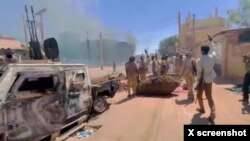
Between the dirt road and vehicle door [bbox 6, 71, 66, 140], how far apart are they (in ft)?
2.89

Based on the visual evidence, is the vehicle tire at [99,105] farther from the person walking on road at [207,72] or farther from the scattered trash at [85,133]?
the person walking on road at [207,72]

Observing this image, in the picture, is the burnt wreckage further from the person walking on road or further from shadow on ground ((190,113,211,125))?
the person walking on road

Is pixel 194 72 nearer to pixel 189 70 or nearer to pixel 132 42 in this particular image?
pixel 189 70

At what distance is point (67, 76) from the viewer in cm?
680

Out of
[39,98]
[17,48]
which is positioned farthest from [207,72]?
[17,48]

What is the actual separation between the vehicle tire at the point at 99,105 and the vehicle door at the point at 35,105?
7.37ft

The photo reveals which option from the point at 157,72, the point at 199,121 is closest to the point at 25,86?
the point at 199,121

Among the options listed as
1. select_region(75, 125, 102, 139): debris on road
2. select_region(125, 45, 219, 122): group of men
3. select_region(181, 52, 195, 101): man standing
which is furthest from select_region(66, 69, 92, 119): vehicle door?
select_region(181, 52, 195, 101): man standing

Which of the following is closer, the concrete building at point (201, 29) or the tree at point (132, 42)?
the concrete building at point (201, 29)

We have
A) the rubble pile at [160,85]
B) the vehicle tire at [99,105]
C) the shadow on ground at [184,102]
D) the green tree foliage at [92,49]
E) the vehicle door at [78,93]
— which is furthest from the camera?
the green tree foliage at [92,49]

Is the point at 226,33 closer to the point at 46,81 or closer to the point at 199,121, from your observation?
the point at 199,121

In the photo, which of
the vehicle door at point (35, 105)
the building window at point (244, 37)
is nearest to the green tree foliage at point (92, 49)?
the building window at point (244, 37)

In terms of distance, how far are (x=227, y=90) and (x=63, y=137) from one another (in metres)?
9.10

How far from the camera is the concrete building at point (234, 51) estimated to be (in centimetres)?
1673
